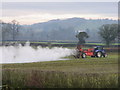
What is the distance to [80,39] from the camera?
73.1 meters

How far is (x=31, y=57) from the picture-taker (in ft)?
148

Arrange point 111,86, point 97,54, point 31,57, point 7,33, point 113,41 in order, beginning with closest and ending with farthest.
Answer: point 111,86 → point 31,57 → point 97,54 → point 113,41 → point 7,33

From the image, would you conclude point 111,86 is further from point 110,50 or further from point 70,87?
point 110,50

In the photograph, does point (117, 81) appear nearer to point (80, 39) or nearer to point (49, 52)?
point (49, 52)

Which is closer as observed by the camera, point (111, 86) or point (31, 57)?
point (111, 86)

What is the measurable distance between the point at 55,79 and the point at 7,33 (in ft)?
206

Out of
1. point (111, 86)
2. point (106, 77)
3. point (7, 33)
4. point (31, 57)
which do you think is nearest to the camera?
point (111, 86)

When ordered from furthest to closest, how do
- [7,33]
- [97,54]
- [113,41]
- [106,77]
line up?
1. [7,33]
2. [113,41]
3. [97,54]
4. [106,77]

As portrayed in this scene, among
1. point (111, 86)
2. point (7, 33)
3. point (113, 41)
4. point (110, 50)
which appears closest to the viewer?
point (111, 86)

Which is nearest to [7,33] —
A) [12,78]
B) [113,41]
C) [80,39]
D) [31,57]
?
[80,39]

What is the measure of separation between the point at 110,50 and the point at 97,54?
36.4 ft

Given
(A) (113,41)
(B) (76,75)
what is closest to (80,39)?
(A) (113,41)

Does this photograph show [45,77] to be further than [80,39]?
No

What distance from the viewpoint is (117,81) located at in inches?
813
